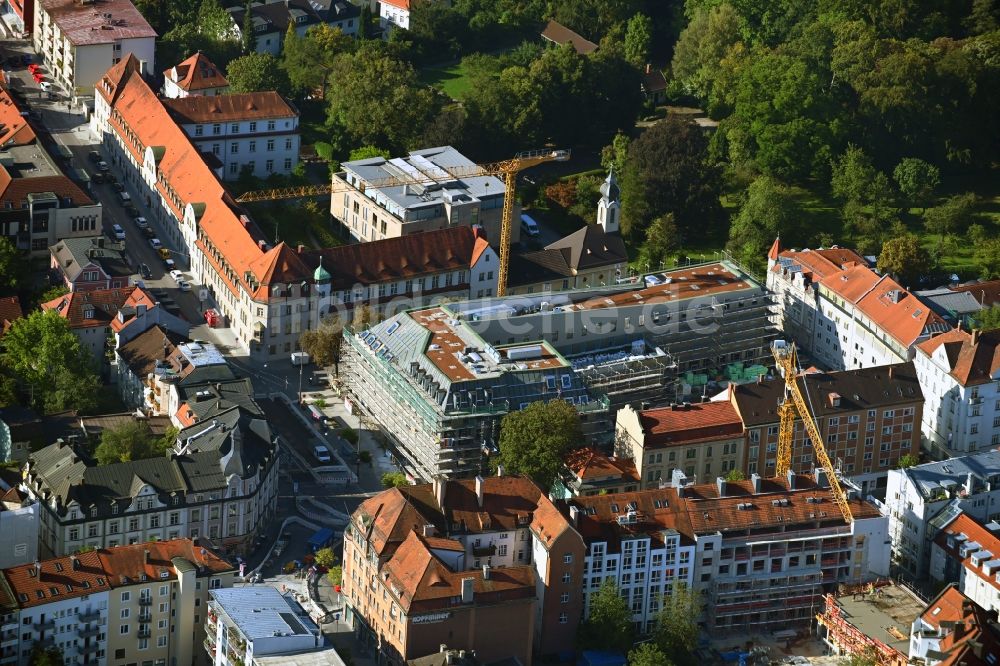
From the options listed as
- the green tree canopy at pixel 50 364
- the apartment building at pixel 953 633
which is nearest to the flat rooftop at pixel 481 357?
the green tree canopy at pixel 50 364

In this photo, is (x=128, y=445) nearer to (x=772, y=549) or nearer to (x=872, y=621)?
(x=772, y=549)

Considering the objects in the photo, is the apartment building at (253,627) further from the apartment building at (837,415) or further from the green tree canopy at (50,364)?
the apartment building at (837,415)

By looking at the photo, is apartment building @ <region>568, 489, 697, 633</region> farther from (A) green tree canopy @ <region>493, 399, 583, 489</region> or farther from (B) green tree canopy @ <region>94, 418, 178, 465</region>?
(B) green tree canopy @ <region>94, 418, 178, 465</region>

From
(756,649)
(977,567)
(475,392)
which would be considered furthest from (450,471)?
(977,567)

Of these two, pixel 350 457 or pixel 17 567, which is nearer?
pixel 17 567

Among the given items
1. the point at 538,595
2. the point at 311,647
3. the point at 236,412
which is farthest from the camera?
the point at 236,412

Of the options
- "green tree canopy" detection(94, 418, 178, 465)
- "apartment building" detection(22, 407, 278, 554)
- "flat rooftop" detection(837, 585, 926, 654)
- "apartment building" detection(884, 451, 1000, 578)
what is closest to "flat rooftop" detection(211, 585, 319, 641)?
"apartment building" detection(22, 407, 278, 554)

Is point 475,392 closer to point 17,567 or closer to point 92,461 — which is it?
point 92,461
